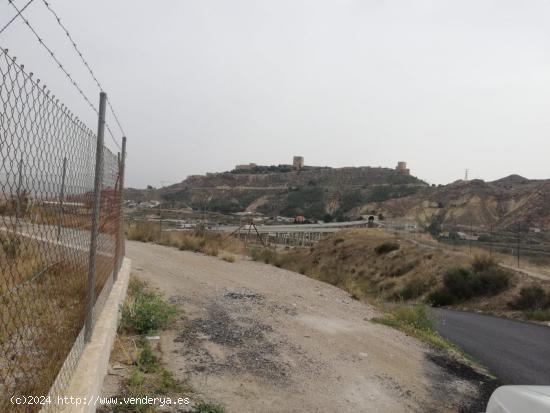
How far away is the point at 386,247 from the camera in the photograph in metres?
42.7

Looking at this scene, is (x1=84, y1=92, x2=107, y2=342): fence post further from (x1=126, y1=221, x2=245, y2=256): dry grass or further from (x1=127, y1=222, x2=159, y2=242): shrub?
(x1=127, y1=222, x2=159, y2=242): shrub

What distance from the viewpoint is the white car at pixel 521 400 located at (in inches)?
93.8

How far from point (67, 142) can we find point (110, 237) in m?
3.79

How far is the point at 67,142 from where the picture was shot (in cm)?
332

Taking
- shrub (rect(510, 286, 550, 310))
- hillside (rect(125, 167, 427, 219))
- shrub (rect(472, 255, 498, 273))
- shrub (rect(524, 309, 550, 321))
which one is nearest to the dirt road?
shrub (rect(524, 309, 550, 321))

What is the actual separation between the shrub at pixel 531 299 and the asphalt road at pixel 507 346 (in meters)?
5.45

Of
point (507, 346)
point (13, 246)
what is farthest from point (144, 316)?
point (507, 346)

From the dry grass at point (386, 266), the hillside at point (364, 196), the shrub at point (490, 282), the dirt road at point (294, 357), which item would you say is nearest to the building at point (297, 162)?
the hillside at point (364, 196)

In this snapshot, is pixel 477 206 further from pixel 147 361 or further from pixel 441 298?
pixel 147 361

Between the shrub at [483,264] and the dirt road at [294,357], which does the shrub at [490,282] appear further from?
the dirt road at [294,357]

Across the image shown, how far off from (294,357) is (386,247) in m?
36.7

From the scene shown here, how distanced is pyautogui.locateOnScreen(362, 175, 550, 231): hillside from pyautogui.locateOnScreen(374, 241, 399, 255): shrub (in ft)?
91.0

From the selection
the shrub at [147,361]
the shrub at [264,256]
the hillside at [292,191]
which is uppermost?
the hillside at [292,191]

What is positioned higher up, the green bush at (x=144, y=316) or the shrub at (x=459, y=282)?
the green bush at (x=144, y=316)
